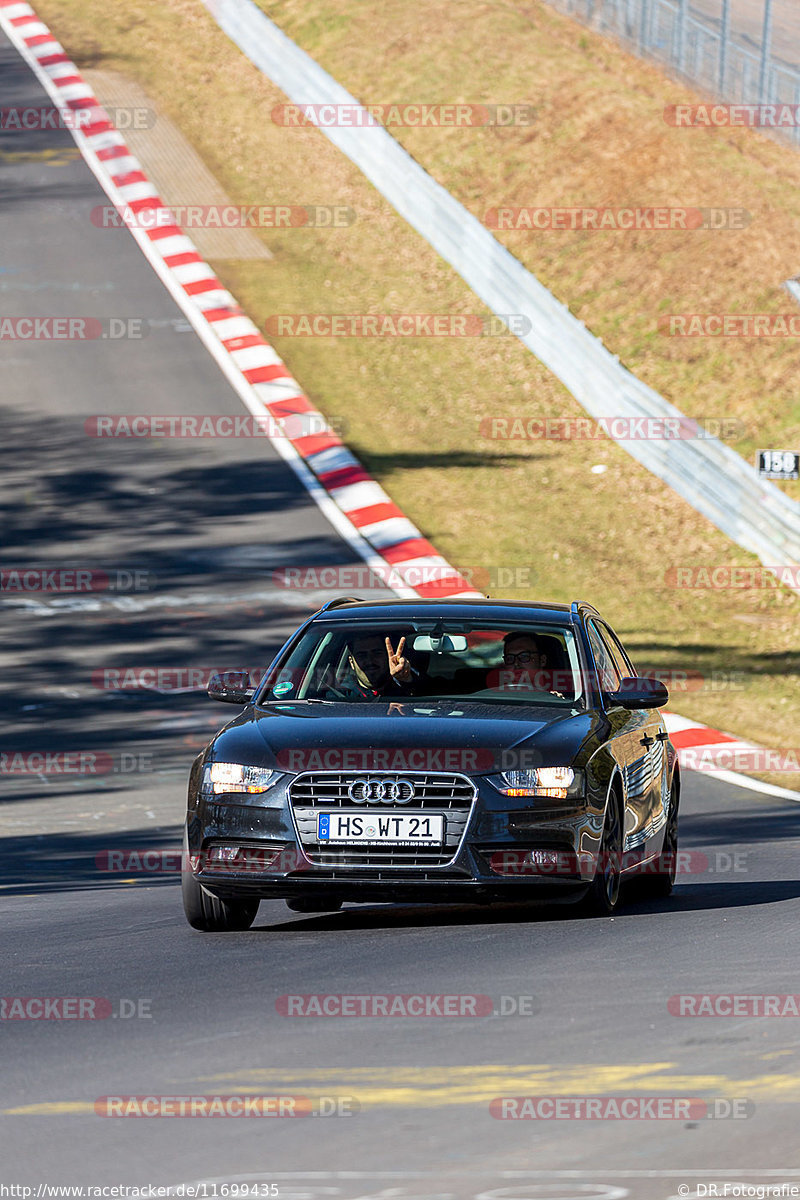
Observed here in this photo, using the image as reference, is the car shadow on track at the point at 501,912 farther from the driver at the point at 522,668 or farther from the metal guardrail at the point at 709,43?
the metal guardrail at the point at 709,43

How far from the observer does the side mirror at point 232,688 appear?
9109 millimetres

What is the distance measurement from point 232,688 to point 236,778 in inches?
37.8

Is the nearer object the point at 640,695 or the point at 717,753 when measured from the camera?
the point at 640,695

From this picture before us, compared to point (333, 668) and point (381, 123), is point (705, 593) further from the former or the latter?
point (381, 123)

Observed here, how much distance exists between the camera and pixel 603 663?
380 inches

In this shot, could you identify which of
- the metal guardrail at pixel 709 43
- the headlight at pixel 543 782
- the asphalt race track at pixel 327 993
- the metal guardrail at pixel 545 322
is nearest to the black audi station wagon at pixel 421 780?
the headlight at pixel 543 782

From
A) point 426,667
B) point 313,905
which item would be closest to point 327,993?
point 426,667

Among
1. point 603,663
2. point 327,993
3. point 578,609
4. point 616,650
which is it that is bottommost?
point 616,650

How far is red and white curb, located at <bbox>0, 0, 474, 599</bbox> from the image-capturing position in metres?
19.9

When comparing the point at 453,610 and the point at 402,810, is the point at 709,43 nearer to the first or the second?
the point at 453,610

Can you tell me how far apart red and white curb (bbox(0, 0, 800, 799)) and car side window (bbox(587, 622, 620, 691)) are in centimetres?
480

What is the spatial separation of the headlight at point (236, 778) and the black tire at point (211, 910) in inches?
15.6

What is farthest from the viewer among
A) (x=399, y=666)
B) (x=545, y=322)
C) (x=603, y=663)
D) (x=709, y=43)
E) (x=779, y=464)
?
(x=709, y=43)

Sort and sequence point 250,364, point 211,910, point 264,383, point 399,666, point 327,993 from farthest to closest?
point 250,364
point 264,383
point 399,666
point 211,910
point 327,993
